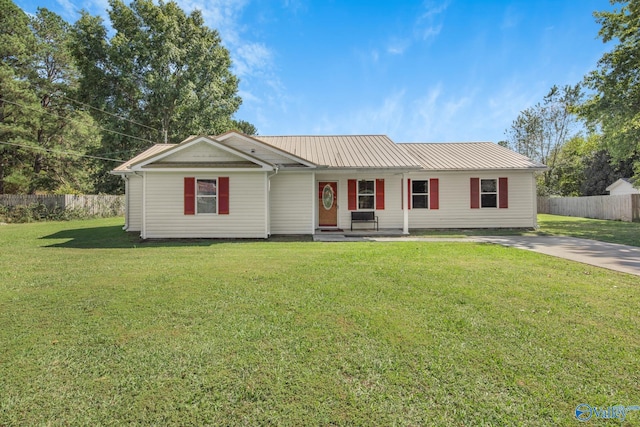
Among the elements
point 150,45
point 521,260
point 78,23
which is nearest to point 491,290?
point 521,260

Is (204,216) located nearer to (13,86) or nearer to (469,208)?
(469,208)

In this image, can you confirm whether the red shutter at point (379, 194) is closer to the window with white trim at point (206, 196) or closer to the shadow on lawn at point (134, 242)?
the shadow on lawn at point (134, 242)

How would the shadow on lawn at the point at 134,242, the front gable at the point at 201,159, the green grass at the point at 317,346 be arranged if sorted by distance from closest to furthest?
the green grass at the point at 317,346 < the shadow on lawn at the point at 134,242 < the front gable at the point at 201,159

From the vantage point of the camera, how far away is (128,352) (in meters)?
3.05

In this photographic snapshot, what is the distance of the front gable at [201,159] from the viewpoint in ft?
Result: 35.3

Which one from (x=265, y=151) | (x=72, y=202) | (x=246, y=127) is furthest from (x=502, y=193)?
(x=246, y=127)

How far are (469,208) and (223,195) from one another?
10634 mm

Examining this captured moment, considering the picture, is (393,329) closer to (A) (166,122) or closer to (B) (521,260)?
(B) (521,260)

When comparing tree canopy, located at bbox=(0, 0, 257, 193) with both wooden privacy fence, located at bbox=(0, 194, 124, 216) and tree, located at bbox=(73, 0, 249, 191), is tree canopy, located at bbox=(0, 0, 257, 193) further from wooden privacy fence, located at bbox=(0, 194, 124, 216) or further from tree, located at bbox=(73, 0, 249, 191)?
wooden privacy fence, located at bbox=(0, 194, 124, 216)

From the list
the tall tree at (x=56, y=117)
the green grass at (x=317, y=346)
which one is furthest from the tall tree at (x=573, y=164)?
the tall tree at (x=56, y=117)

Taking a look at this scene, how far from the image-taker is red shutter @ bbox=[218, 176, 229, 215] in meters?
11.2

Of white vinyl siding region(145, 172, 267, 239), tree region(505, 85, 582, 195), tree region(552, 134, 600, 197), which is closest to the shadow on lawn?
white vinyl siding region(145, 172, 267, 239)

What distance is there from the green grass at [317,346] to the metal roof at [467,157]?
27.1 feet

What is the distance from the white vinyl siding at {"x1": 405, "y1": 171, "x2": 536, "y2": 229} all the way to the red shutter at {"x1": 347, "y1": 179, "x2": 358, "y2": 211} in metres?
2.63
